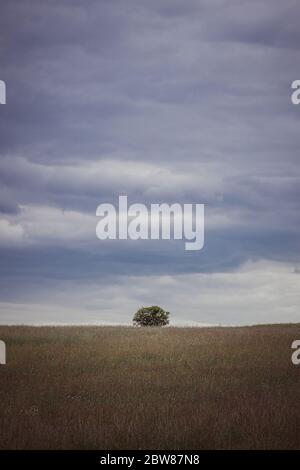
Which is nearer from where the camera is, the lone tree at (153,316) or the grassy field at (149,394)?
the grassy field at (149,394)

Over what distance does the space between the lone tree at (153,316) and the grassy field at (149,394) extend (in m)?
18.8

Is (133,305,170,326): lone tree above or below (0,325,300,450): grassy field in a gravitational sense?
above

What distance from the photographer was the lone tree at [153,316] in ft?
141

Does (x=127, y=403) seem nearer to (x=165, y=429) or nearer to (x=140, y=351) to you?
(x=165, y=429)

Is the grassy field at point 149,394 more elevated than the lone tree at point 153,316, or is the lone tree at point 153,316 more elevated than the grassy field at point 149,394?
the lone tree at point 153,316

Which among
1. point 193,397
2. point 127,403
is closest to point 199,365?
point 193,397

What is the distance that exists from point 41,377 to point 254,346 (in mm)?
9708

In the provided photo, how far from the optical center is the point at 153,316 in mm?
43219

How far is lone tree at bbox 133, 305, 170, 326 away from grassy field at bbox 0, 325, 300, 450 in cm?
1877

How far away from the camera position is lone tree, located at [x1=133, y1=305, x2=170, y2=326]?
1689 inches

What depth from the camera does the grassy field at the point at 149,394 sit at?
993cm

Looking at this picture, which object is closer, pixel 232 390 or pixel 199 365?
pixel 232 390

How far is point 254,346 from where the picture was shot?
22.1 metres

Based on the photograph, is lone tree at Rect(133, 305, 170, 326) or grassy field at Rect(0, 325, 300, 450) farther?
lone tree at Rect(133, 305, 170, 326)
